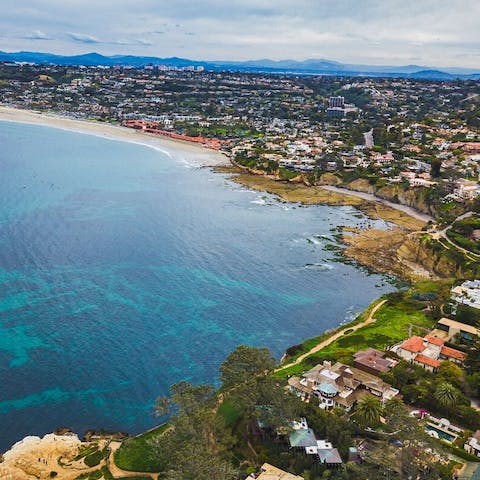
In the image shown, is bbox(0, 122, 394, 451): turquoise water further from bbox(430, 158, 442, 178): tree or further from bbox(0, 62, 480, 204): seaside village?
bbox(0, 62, 480, 204): seaside village

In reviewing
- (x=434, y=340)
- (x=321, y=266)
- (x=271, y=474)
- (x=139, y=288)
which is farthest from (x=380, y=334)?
(x=139, y=288)

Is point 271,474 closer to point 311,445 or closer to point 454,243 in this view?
point 311,445

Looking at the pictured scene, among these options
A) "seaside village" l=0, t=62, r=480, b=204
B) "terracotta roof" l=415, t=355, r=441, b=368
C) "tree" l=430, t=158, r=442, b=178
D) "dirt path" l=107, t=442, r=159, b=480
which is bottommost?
"dirt path" l=107, t=442, r=159, b=480

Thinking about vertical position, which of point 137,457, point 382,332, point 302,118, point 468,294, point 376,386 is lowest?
point 137,457

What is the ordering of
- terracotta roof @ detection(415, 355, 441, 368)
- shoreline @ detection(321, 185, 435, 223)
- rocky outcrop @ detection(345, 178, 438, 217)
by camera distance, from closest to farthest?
terracotta roof @ detection(415, 355, 441, 368) → shoreline @ detection(321, 185, 435, 223) → rocky outcrop @ detection(345, 178, 438, 217)

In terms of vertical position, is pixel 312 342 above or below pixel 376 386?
below

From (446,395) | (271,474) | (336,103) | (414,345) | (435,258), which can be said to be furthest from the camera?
(336,103)

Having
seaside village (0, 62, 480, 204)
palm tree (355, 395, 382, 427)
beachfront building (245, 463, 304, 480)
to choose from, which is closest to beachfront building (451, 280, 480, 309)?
palm tree (355, 395, 382, 427)

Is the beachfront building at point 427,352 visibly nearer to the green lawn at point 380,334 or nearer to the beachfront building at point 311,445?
the green lawn at point 380,334

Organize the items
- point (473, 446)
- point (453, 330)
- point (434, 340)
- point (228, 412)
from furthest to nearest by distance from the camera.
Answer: point (453, 330), point (434, 340), point (228, 412), point (473, 446)
